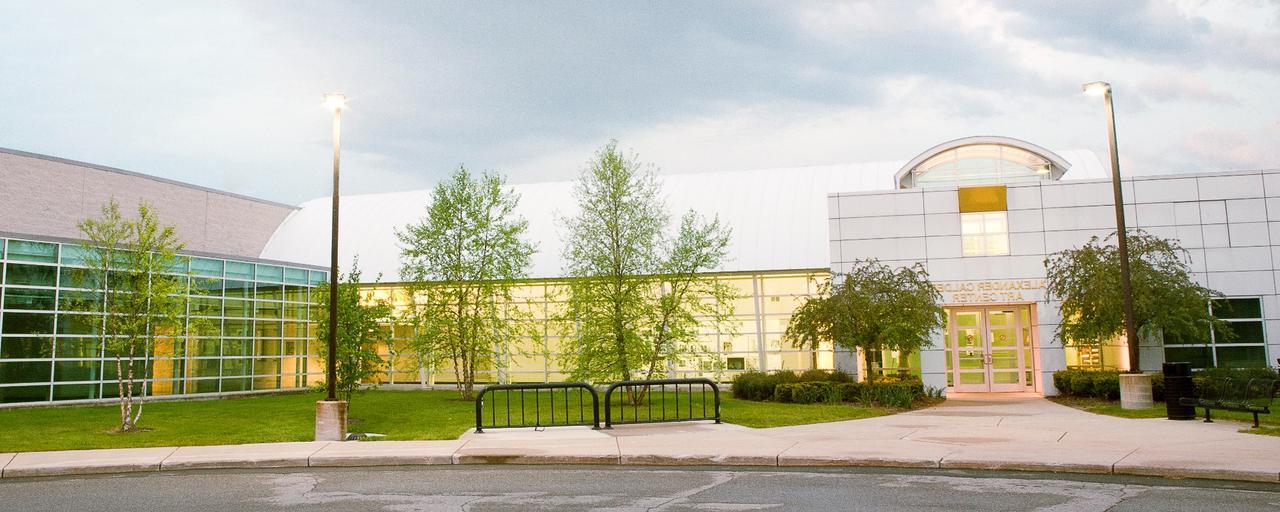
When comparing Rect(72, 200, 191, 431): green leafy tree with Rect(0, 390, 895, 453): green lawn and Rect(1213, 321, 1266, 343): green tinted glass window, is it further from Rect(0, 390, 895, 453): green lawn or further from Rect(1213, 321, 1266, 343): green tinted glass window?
Rect(1213, 321, 1266, 343): green tinted glass window

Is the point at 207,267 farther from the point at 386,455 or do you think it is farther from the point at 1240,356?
the point at 1240,356

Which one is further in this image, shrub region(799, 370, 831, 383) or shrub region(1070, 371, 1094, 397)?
shrub region(799, 370, 831, 383)

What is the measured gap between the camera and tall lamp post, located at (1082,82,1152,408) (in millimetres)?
19203

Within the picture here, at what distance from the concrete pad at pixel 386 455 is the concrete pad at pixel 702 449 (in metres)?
2.64

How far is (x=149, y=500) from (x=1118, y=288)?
21.8 meters

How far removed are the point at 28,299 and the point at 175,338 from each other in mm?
3840

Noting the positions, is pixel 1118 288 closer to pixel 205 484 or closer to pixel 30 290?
→ pixel 205 484

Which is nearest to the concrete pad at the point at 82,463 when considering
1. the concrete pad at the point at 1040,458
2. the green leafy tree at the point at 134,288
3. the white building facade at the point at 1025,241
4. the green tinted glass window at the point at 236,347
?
the green leafy tree at the point at 134,288

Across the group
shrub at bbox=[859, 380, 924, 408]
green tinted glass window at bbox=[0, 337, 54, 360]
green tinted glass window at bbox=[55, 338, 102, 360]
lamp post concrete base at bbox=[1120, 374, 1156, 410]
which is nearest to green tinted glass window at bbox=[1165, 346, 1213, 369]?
lamp post concrete base at bbox=[1120, 374, 1156, 410]

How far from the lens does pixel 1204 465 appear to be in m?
10.7

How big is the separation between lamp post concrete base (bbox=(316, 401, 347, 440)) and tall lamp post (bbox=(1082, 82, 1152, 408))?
16099 mm

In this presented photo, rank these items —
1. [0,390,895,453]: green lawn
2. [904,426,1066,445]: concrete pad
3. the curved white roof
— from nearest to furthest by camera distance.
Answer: [904,426,1066,445]: concrete pad
[0,390,895,453]: green lawn
the curved white roof

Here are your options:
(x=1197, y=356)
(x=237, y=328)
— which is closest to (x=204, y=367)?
(x=237, y=328)

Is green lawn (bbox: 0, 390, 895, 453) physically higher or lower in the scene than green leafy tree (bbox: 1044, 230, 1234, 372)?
lower
